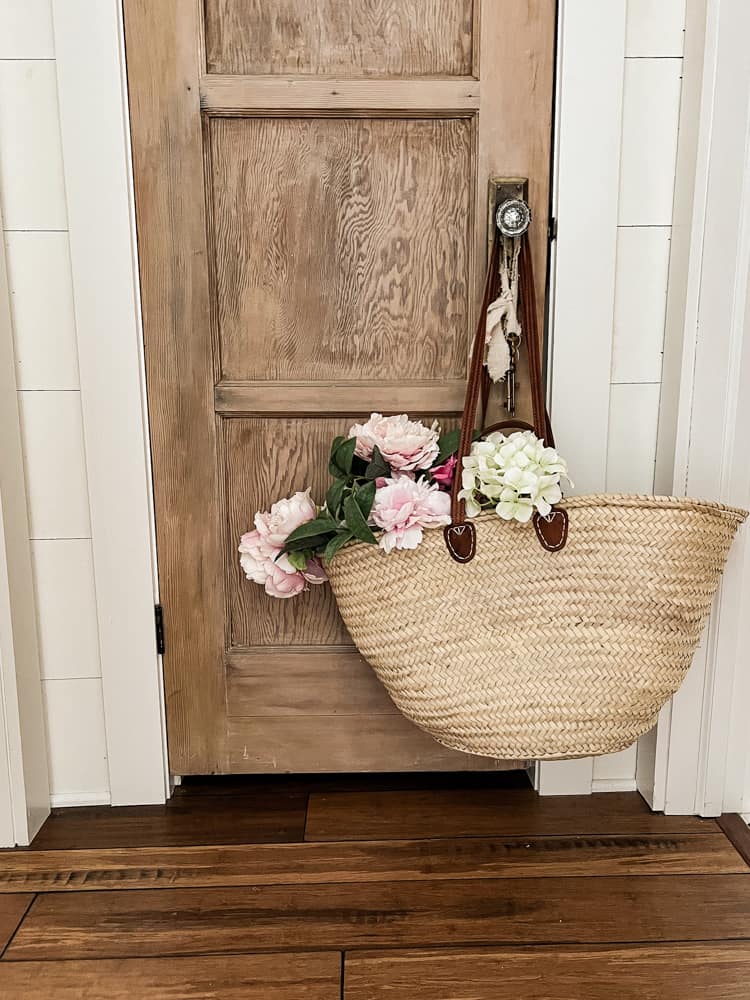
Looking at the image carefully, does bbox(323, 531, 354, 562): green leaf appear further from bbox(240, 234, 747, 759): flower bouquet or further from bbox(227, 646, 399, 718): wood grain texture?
bbox(227, 646, 399, 718): wood grain texture

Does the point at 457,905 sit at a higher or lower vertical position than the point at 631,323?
lower

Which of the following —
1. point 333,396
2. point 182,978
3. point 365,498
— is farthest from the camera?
point 333,396

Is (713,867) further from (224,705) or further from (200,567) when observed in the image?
(200,567)

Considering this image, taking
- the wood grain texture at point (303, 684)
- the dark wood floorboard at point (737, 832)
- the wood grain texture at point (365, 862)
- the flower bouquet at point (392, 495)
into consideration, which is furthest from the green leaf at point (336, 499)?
the dark wood floorboard at point (737, 832)

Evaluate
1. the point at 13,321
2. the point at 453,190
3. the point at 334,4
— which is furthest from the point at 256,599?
the point at 334,4

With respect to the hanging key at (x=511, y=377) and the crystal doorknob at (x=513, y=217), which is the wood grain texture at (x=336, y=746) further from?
the crystal doorknob at (x=513, y=217)

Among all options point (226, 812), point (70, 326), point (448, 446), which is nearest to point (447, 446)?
point (448, 446)

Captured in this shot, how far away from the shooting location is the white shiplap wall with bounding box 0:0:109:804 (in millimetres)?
1306

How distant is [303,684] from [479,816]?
39 centimetres

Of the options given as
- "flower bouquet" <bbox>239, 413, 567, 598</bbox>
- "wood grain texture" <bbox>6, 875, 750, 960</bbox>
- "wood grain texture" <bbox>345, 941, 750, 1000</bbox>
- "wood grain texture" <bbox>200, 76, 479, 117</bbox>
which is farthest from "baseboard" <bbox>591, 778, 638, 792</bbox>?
"wood grain texture" <bbox>200, 76, 479, 117</bbox>

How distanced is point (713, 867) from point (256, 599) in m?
0.88

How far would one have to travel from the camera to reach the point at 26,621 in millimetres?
1436

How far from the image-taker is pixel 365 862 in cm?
135

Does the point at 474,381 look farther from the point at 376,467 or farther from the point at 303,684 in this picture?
the point at 303,684
